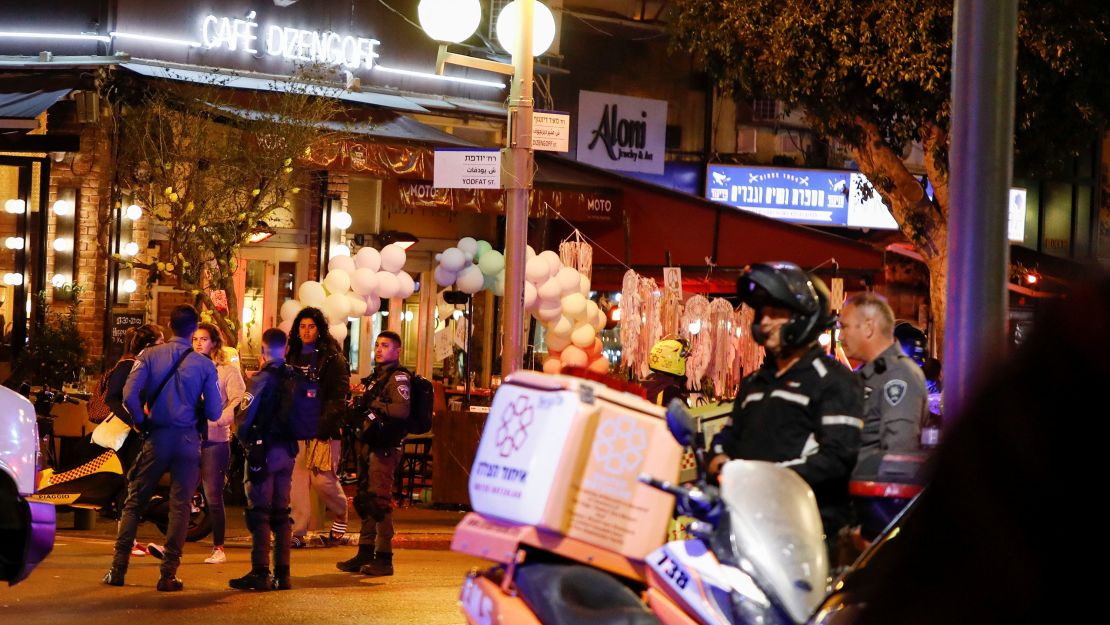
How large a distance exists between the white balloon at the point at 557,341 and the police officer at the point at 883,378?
927cm

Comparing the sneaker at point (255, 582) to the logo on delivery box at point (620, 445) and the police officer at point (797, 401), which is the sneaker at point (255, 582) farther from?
the logo on delivery box at point (620, 445)

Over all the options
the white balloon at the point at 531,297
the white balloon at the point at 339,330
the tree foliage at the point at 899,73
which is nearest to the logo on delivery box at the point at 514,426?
the white balloon at the point at 339,330

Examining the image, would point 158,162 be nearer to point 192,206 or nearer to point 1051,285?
point 192,206

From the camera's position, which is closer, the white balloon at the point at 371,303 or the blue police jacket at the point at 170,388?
the blue police jacket at the point at 170,388

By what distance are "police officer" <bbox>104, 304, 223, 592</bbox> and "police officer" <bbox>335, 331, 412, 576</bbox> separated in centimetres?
140

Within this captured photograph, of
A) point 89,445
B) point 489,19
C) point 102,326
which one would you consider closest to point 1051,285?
point 89,445

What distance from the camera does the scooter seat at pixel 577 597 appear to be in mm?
4977

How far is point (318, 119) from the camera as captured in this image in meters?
17.8

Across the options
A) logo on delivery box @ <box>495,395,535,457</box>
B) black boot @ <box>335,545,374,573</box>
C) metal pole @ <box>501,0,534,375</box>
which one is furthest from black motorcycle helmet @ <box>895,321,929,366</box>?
logo on delivery box @ <box>495,395,535,457</box>

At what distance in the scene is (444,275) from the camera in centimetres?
1648

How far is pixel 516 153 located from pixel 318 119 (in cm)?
512

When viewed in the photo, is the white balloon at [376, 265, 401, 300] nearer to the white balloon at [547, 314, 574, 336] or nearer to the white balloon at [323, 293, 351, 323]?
the white balloon at [323, 293, 351, 323]

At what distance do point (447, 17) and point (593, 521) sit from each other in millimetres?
9346

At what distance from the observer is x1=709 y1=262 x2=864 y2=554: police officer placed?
554cm
